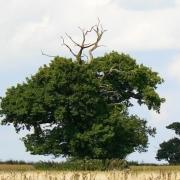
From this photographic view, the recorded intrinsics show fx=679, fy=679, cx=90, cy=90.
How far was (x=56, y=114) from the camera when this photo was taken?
6112cm

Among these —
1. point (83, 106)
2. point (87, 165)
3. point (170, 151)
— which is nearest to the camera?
point (87, 165)

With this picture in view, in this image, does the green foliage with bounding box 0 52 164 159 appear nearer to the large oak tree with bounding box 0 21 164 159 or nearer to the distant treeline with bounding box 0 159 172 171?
the large oak tree with bounding box 0 21 164 159

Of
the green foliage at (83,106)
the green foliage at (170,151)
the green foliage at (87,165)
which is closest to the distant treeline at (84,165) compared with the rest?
the green foliage at (87,165)

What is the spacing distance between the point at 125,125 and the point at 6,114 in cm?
1149

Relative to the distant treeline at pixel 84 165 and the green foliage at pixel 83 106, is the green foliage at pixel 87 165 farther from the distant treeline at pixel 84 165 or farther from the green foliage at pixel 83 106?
the green foliage at pixel 83 106

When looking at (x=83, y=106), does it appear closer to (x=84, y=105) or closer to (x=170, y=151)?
(x=84, y=105)

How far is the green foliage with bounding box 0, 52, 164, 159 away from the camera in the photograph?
61750 mm

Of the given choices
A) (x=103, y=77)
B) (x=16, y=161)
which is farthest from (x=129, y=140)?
(x=16, y=161)

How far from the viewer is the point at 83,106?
201 ft

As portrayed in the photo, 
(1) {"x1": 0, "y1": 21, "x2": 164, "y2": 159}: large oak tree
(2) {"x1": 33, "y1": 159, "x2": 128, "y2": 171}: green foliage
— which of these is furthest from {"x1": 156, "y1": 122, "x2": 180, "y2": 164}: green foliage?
(2) {"x1": 33, "y1": 159, "x2": 128, "y2": 171}: green foliage

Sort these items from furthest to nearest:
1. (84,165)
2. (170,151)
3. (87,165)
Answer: (170,151) → (87,165) → (84,165)

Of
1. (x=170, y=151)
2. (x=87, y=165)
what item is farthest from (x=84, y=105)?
(x=170, y=151)

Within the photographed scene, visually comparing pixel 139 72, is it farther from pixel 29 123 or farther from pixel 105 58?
pixel 29 123

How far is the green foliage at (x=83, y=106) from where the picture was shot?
61.8m
